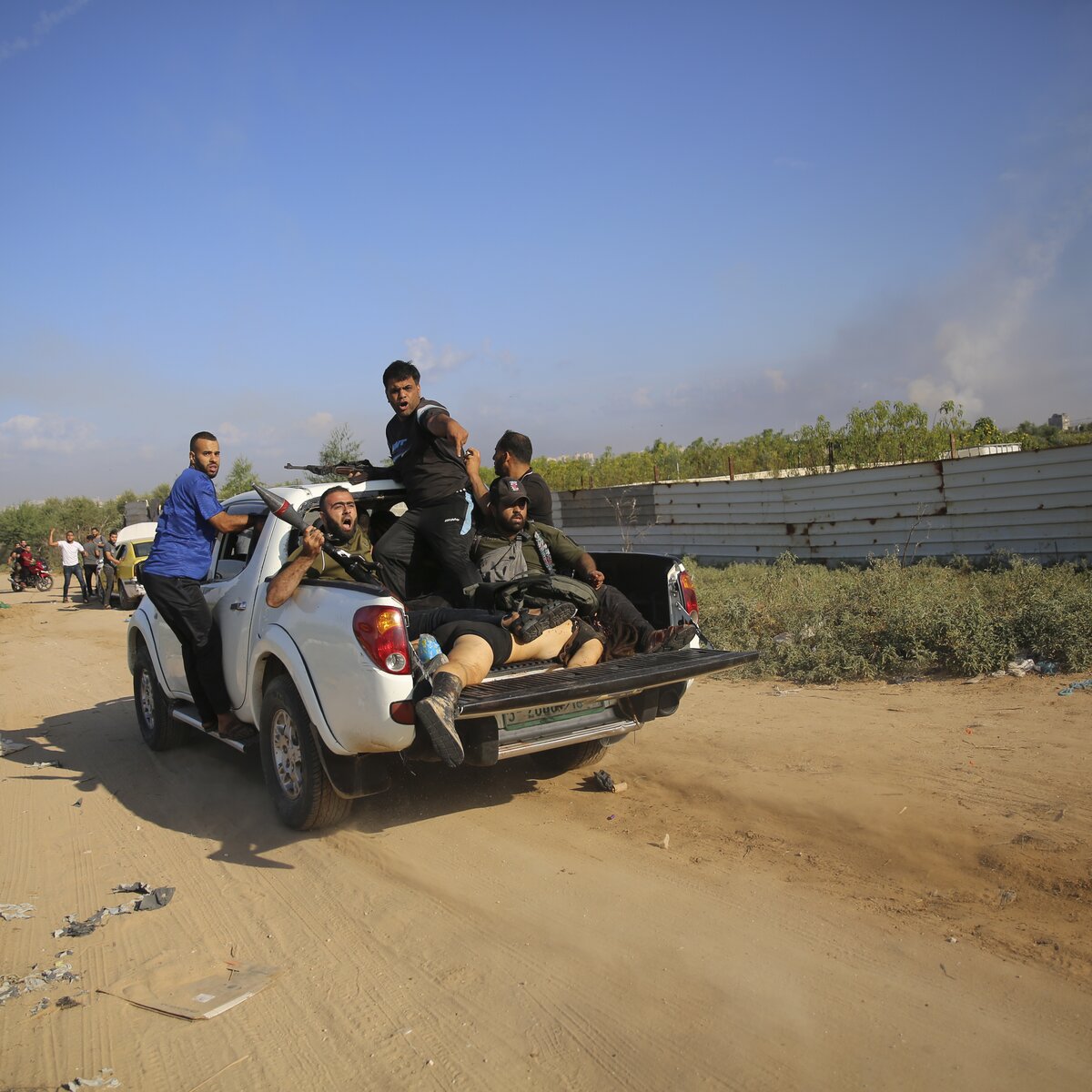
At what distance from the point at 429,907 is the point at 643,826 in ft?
4.25

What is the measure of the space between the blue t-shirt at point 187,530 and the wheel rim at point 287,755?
4.60 feet

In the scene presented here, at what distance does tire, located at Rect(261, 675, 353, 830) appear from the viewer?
15.7 feet

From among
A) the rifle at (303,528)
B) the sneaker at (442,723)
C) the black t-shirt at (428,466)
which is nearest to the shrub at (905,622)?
the black t-shirt at (428,466)

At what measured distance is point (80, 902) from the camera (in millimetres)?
4395

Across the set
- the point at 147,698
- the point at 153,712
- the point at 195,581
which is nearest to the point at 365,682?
the point at 195,581

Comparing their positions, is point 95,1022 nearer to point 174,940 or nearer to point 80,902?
point 174,940

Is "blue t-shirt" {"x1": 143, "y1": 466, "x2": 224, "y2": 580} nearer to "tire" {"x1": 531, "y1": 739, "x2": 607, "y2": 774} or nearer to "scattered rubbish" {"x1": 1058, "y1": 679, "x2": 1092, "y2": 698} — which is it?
"tire" {"x1": 531, "y1": 739, "x2": 607, "y2": 774}

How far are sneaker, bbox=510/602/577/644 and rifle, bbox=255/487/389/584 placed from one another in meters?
0.92

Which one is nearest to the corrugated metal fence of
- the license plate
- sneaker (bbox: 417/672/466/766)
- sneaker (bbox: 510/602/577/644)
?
sneaker (bbox: 510/602/577/644)

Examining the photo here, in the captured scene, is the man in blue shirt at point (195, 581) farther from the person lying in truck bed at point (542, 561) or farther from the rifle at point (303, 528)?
the person lying in truck bed at point (542, 561)

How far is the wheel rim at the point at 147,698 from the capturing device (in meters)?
7.08

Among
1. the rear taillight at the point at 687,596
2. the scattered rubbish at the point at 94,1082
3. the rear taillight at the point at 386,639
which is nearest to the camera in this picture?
the scattered rubbish at the point at 94,1082

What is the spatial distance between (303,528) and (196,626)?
1.36 m

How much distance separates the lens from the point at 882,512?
14.2m
